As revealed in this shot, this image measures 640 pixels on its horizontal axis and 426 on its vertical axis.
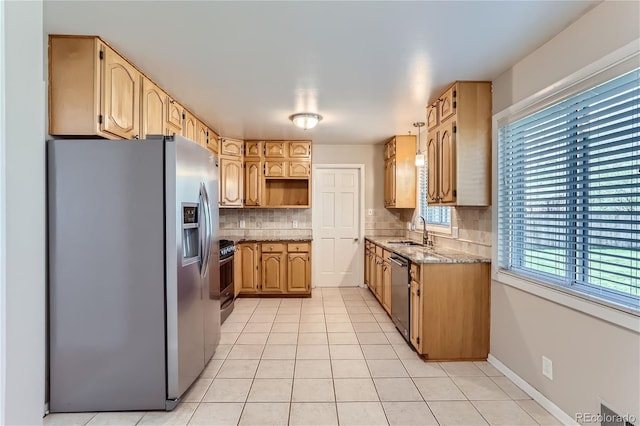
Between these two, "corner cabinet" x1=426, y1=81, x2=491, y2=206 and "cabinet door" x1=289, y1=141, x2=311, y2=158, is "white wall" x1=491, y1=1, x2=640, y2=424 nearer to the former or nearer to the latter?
"corner cabinet" x1=426, y1=81, x2=491, y2=206

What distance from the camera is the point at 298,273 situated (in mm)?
4938

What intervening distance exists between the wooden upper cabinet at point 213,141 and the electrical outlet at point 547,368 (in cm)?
403

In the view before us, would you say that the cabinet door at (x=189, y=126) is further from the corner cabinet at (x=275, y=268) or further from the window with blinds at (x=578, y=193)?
the window with blinds at (x=578, y=193)

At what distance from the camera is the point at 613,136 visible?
1686 mm

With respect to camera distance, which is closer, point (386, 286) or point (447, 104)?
point (447, 104)

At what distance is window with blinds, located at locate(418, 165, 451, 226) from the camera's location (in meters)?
3.98

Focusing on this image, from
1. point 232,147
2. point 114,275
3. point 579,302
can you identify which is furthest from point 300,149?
point 579,302

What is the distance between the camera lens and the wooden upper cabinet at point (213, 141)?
4.35m

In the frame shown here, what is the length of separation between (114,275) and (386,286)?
2914mm

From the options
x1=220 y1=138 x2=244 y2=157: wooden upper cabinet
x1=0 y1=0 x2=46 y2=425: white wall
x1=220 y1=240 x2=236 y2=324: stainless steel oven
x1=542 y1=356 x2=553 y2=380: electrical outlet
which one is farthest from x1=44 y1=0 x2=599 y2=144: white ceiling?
x1=542 y1=356 x2=553 y2=380: electrical outlet

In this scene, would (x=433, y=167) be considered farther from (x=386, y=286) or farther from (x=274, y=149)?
(x=274, y=149)

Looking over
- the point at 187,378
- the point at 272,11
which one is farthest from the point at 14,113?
the point at 187,378

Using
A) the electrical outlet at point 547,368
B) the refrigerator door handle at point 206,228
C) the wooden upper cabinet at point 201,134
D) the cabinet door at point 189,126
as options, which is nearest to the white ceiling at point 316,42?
the cabinet door at point 189,126
